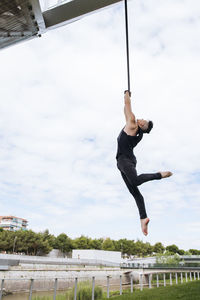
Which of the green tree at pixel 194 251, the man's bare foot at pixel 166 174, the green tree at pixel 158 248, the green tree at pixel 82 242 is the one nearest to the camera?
the man's bare foot at pixel 166 174

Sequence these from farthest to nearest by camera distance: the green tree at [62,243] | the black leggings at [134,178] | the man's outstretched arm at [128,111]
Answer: the green tree at [62,243] → the man's outstretched arm at [128,111] → the black leggings at [134,178]

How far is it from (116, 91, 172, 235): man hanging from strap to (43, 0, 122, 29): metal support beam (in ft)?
7.19

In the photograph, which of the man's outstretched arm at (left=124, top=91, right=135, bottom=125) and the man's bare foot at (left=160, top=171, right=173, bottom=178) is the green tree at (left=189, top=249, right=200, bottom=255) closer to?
the man's bare foot at (left=160, top=171, right=173, bottom=178)

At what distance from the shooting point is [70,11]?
564cm

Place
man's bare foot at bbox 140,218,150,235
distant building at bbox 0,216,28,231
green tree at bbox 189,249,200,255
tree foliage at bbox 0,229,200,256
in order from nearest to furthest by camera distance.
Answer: man's bare foot at bbox 140,218,150,235, tree foliage at bbox 0,229,200,256, green tree at bbox 189,249,200,255, distant building at bbox 0,216,28,231

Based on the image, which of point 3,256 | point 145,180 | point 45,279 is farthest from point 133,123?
point 3,256

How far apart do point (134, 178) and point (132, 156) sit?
0.40 m

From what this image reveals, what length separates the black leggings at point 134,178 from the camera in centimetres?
396

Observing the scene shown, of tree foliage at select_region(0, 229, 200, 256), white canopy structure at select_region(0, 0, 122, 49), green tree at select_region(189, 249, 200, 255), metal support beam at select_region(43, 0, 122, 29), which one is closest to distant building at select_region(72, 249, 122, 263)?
tree foliage at select_region(0, 229, 200, 256)

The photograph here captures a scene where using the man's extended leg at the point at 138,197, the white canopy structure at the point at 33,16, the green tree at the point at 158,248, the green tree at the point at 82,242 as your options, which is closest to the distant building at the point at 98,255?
the green tree at the point at 82,242

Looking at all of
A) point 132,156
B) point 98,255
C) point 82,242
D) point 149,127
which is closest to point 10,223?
point 82,242

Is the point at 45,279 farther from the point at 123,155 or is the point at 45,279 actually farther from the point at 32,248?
the point at 32,248

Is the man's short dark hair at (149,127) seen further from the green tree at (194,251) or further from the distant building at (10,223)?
the distant building at (10,223)

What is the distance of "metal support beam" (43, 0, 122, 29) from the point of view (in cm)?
541
